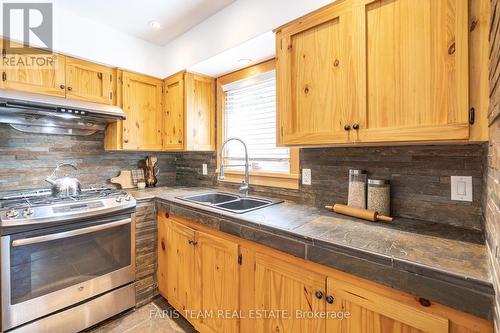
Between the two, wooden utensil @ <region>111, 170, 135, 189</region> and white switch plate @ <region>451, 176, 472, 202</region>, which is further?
wooden utensil @ <region>111, 170, 135, 189</region>

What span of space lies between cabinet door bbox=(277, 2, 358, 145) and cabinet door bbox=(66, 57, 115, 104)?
5.21 feet

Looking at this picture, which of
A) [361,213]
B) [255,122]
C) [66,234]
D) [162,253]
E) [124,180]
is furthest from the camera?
[124,180]

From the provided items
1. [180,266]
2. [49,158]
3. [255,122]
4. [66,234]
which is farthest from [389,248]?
[49,158]

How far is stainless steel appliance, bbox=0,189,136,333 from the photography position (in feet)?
4.58

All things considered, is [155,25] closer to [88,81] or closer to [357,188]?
[88,81]

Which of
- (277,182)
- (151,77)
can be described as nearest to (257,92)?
(277,182)

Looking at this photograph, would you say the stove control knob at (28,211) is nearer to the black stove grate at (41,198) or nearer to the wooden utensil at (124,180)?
the black stove grate at (41,198)

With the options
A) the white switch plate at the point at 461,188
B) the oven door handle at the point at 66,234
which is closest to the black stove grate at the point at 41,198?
the oven door handle at the point at 66,234

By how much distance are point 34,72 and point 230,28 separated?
1480mm

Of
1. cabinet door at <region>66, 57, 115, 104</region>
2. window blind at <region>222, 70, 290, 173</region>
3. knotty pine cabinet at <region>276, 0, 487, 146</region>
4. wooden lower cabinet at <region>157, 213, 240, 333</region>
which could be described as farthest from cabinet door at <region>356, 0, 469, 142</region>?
cabinet door at <region>66, 57, 115, 104</region>

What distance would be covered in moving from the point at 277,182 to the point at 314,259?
94 cm

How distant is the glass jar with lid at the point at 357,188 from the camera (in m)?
1.39

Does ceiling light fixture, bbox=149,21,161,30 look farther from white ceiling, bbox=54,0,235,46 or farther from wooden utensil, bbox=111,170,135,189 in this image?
wooden utensil, bbox=111,170,135,189

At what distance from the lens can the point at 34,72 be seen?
176 cm
